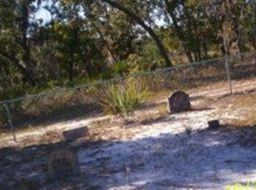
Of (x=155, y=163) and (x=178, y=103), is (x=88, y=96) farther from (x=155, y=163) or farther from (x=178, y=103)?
(x=155, y=163)

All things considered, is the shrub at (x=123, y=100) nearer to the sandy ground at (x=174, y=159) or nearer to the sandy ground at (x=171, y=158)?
the sandy ground at (x=171, y=158)

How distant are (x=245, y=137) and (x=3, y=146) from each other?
6057 millimetres

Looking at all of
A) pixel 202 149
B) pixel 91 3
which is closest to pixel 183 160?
pixel 202 149

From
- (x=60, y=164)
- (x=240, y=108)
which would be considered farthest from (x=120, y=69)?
(x=60, y=164)

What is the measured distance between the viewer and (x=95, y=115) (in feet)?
54.5

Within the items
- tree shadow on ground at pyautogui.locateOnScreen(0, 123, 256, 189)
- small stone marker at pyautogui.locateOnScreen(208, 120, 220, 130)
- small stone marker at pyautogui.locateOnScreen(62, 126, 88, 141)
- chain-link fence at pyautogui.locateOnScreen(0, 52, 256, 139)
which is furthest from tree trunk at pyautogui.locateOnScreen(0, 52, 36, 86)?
small stone marker at pyautogui.locateOnScreen(208, 120, 220, 130)

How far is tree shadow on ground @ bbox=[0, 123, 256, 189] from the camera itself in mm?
8414

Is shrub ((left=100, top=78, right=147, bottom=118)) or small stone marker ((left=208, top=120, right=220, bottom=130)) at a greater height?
shrub ((left=100, top=78, right=147, bottom=118))

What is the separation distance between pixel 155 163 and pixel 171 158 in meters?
0.31

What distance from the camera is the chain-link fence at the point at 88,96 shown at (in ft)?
55.8

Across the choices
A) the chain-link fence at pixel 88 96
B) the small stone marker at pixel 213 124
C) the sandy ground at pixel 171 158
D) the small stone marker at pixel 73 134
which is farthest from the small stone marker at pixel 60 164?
the chain-link fence at pixel 88 96

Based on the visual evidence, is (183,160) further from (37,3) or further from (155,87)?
(37,3)

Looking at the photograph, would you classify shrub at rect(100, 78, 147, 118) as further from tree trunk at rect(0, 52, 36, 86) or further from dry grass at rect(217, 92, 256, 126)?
tree trunk at rect(0, 52, 36, 86)

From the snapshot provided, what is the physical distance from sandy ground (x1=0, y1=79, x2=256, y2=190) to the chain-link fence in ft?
11.1
